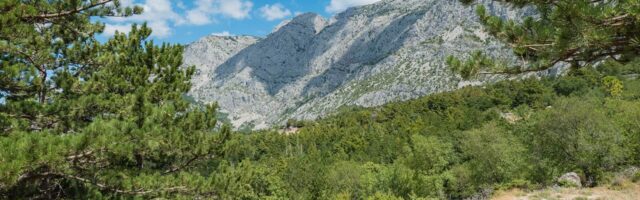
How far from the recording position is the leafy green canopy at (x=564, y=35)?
7398mm

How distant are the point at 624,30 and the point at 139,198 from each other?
12.3m

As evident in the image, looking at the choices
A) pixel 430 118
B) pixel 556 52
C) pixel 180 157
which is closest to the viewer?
pixel 556 52

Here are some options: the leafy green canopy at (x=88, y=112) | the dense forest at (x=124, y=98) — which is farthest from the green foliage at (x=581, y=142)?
the leafy green canopy at (x=88, y=112)

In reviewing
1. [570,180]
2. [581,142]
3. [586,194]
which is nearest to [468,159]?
[581,142]

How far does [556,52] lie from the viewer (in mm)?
8594

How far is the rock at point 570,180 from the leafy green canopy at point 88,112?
1456 inches

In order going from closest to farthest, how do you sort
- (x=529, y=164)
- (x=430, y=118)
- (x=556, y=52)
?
(x=556, y=52) → (x=529, y=164) → (x=430, y=118)

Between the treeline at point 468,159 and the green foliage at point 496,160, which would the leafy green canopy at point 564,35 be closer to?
the treeline at point 468,159

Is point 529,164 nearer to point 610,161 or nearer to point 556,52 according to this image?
point 610,161

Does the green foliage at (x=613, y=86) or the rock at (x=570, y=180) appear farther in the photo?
the green foliage at (x=613, y=86)

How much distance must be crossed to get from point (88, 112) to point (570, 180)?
43.2 m

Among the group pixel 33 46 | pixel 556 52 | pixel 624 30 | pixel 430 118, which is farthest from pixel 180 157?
pixel 430 118

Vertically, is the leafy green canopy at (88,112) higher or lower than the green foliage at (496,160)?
higher

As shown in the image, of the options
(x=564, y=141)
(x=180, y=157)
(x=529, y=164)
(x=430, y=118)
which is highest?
(x=180, y=157)
